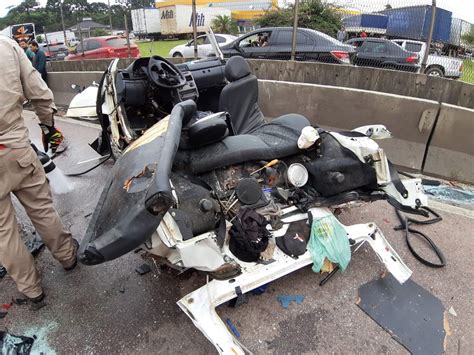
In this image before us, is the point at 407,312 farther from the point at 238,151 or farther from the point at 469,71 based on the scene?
the point at 469,71

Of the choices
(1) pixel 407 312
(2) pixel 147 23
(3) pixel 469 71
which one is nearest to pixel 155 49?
(2) pixel 147 23

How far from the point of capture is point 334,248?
228 cm

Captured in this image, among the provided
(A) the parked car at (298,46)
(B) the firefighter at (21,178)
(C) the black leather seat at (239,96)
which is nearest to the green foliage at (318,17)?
(A) the parked car at (298,46)

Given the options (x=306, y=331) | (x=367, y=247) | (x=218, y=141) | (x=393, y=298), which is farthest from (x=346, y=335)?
(x=218, y=141)

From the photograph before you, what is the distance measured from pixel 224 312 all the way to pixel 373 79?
191 inches

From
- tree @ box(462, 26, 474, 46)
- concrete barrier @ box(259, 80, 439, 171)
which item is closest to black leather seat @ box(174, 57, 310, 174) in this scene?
concrete barrier @ box(259, 80, 439, 171)

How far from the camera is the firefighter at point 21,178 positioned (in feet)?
7.05

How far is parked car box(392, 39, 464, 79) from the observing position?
298 inches

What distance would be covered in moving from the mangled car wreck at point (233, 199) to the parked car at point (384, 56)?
6963 mm

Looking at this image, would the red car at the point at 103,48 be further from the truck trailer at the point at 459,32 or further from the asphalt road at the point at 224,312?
the asphalt road at the point at 224,312

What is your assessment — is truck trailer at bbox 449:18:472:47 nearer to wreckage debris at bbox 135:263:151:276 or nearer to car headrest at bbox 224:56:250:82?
car headrest at bbox 224:56:250:82

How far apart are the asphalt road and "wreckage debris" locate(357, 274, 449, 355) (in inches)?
2.1

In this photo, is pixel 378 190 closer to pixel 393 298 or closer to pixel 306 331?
pixel 393 298

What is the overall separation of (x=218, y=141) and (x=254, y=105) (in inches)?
58.4
